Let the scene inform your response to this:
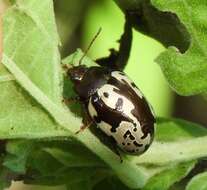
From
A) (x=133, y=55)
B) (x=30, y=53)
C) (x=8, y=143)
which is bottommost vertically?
(x=133, y=55)

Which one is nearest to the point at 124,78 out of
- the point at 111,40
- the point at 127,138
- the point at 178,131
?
the point at 127,138

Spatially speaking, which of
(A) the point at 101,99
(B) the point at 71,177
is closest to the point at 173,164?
(B) the point at 71,177

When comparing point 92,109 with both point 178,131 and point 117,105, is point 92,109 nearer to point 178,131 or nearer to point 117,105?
point 117,105

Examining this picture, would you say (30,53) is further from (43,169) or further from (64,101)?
(43,169)

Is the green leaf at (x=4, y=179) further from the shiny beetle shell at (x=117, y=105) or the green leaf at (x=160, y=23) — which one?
the green leaf at (x=160, y=23)

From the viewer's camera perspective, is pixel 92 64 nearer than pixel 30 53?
No

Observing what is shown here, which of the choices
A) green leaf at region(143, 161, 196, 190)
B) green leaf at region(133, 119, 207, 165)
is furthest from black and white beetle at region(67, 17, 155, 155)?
green leaf at region(143, 161, 196, 190)

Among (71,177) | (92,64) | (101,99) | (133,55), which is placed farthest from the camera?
(133,55)

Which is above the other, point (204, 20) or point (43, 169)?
point (204, 20)
